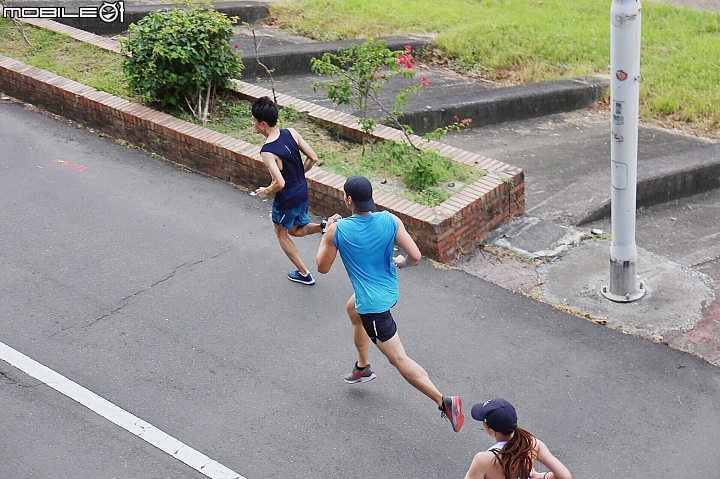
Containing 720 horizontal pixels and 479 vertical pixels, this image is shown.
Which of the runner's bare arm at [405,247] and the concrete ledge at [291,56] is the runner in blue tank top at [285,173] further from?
the concrete ledge at [291,56]

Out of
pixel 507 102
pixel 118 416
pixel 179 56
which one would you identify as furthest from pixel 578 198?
pixel 118 416

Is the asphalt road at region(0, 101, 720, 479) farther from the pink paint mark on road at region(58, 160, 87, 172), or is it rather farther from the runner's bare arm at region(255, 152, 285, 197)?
the runner's bare arm at region(255, 152, 285, 197)

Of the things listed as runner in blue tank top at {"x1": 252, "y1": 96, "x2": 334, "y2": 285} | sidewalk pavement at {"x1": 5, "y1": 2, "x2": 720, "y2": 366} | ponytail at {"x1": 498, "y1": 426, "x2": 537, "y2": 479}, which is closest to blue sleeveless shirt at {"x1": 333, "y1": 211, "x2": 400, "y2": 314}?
runner in blue tank top at {"x1": 252, "y1": 96, "x2": 334, "y2": 285}

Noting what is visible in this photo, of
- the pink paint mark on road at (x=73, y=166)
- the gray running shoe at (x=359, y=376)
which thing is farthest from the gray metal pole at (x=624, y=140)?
the pink paint mark on road at (x=73, y=166)

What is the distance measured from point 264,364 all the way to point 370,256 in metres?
1.40

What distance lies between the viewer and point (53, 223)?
307 inches

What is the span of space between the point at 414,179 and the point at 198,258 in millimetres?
2036

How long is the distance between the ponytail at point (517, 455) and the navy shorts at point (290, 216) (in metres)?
3.01

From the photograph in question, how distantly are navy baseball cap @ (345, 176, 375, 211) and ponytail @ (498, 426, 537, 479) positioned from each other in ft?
5.37

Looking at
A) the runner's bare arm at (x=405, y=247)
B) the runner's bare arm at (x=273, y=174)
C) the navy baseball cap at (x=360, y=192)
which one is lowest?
the runner's bare arm at (x=405, y=247)

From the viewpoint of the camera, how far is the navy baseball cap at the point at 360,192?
5.09m

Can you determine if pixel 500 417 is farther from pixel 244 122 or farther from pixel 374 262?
pixel 244 122

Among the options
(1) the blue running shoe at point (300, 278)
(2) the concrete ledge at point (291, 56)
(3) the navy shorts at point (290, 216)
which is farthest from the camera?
(2) the concrete ledge at point (291, 56)

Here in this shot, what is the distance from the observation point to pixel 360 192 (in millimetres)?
5086
